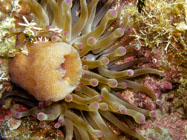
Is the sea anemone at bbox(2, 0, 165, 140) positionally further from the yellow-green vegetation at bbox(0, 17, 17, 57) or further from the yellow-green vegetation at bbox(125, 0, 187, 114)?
the yellow-green vegetation at bbox(125, 0, 187, 114)

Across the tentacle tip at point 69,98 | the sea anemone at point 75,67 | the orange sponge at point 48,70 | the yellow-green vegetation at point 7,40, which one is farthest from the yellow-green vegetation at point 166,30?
the yellow-green vegetation at point 7,40

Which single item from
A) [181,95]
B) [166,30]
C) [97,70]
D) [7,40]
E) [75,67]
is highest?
[166,30]

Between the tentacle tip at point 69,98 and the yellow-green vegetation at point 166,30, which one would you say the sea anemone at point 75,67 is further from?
the yellow-green vegetation at point 166,30

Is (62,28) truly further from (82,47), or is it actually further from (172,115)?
(172,115)

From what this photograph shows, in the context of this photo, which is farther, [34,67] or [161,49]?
[161,49]

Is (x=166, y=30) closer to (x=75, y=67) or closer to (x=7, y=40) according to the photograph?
(x=75, y=67)

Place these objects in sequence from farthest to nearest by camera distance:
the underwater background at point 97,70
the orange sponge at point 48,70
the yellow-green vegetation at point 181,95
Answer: the yellow-green vegetation at point 181,95
the underwater background at point 97,70
the orange sponge at point 48,70

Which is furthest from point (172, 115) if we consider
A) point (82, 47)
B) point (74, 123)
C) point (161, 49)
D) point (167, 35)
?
point (82, 47)

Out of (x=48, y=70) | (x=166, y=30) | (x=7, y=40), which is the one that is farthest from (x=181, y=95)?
(x=7, y=40)
